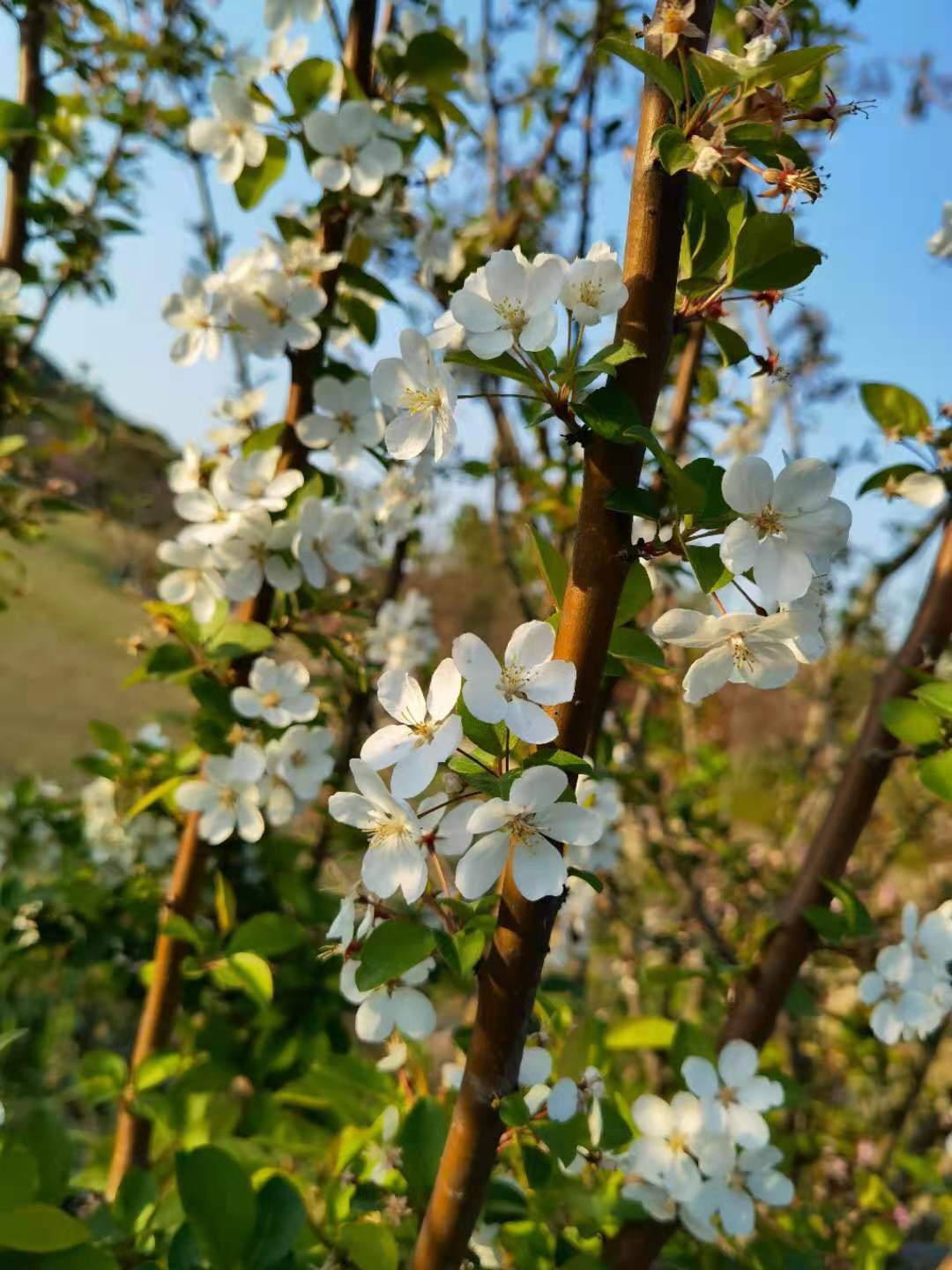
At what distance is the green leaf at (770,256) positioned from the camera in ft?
1.75

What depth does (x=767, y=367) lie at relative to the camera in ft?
2.18

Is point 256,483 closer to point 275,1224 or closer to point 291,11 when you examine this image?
point 291,11

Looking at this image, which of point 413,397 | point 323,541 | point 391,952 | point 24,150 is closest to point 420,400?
point 413,397

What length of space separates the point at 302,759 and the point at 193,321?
0.59 metres

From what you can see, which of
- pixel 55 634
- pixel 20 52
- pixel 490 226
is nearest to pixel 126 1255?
pixel 20 52

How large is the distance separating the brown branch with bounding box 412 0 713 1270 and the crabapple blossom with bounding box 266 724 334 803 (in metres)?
0.60

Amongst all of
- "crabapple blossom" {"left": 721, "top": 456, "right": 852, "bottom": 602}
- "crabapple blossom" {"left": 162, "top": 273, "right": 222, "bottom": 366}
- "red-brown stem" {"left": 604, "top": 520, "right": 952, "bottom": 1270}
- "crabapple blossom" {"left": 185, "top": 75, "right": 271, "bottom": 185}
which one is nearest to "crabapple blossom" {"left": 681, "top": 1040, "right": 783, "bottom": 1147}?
"red-brown stem" {"left": 604, "top": 520, "right": 952, "bottom": 1270}

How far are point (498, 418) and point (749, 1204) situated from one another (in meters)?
1.74

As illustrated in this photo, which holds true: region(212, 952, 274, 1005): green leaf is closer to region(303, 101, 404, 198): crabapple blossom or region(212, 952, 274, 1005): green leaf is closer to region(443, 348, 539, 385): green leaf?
region(443, 348, 539, 385): green leaf

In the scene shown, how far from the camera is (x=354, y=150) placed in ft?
3.60

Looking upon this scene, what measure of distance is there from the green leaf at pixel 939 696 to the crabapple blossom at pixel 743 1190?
1.48 feet

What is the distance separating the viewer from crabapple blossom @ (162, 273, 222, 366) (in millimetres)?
1182

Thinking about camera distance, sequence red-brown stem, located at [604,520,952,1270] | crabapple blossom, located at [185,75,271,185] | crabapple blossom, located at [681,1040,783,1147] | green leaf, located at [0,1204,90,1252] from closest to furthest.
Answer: green leaf, located at [0,1204,90,1252], crabapple blossom, located at [681,1040,783,1147], red-brown stem, located at [604,520,952,1270], crabapple blossom, located at [185,75,271,185]

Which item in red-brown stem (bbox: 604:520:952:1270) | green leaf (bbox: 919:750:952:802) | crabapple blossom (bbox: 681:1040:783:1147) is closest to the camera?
green leaf (bbox: 919:750:952:802)
